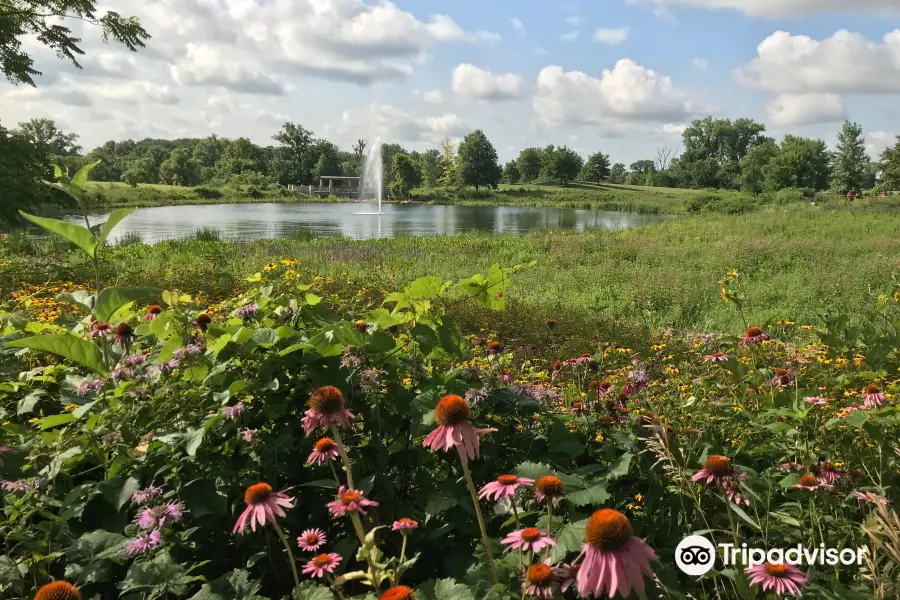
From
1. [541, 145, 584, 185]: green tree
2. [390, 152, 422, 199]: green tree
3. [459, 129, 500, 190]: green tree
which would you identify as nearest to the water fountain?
A: [390, 152, 422, 199]: green tree

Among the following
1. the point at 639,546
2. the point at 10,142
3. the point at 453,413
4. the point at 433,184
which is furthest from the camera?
the point at 433,184

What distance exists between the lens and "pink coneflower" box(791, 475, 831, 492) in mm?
1318

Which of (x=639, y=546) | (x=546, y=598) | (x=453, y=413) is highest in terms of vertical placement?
(x=453, y=413)

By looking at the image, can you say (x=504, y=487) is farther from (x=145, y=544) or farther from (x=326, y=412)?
(x=145, y=544)

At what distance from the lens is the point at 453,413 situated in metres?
0.98

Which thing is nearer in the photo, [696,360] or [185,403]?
[185,403]

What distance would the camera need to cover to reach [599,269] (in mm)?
9672

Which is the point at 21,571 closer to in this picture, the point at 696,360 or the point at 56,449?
the point at 56,449

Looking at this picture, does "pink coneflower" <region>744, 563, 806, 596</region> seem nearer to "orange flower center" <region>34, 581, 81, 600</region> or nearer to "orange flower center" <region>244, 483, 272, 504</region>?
"orange flower center" <region>244, 483, 272, 504</region>

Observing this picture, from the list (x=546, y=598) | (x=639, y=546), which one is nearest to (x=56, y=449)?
(x=546, y=598)

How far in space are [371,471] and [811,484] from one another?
1.09 meters

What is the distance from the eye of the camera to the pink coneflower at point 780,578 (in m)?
0.92

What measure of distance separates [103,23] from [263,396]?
17.5 m

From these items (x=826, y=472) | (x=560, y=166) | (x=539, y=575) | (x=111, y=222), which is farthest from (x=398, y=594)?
(x=560, y=166)
